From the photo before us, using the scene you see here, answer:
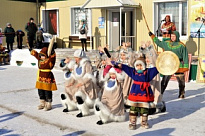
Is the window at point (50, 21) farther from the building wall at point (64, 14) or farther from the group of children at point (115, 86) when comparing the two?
the group of children at point (115, 86)

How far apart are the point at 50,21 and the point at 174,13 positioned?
26.7 ft

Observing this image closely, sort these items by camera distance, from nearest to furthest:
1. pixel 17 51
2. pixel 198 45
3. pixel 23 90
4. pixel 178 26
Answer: pixel 23 90, pixel 198 45, pixel 178 26, pixel 17 51

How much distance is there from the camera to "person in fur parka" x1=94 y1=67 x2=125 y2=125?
18.6 ft

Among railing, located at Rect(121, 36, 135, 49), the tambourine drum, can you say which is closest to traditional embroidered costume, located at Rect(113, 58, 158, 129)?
the tambourine drum

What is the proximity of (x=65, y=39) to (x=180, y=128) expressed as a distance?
12.4 meters

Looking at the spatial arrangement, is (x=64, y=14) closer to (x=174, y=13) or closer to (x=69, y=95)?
(x=174, y=13)

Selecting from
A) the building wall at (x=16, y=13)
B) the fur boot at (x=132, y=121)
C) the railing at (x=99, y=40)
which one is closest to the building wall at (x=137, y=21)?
the railing at (x=99, y=40)

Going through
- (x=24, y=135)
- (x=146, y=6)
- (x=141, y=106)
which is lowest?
(x=24, y=135)

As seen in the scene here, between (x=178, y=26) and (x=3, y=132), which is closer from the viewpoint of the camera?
Answer: (x=3, y=132)

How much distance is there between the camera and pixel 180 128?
5465mm

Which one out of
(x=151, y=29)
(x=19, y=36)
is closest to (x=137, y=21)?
(x=151, y=29)

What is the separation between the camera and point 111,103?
5734 millimetres

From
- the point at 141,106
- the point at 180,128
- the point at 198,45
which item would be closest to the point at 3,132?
the point at 141,106

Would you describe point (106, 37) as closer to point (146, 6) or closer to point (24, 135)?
point (146, 6)
